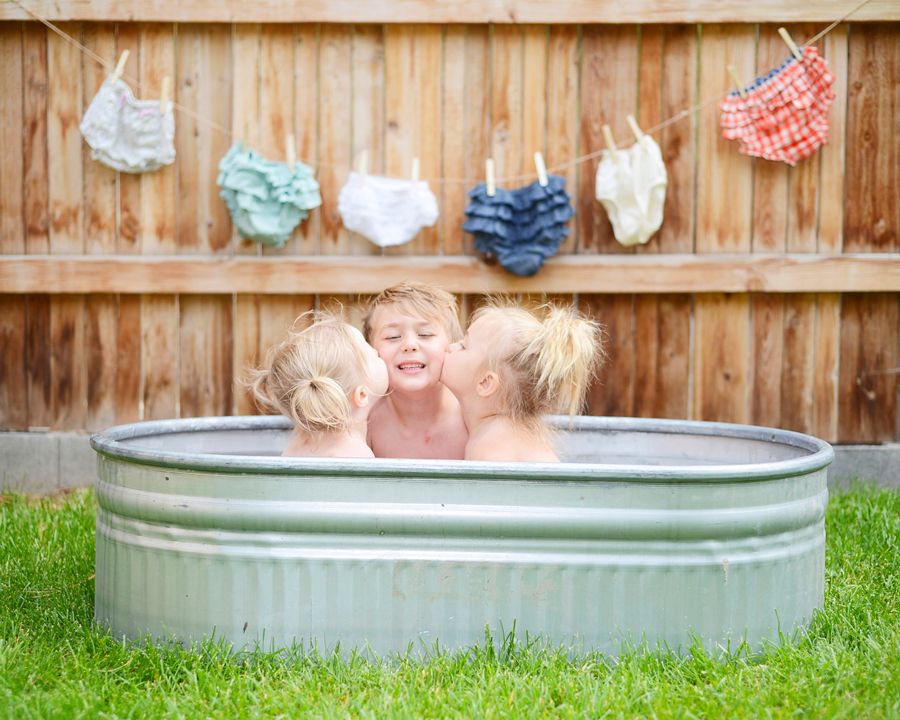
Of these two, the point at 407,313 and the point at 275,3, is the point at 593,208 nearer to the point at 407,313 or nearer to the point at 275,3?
the point at 275,3

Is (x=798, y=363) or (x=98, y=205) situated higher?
(x=98, y=205)

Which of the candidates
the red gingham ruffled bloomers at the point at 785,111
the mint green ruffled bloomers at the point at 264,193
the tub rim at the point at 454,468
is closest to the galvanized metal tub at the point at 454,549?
the tub rim at the point at 454,468

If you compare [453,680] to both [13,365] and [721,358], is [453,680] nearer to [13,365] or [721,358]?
[721,358]

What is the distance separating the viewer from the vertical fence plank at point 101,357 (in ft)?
13.2

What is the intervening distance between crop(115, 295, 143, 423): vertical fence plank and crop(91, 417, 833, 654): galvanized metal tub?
1.92 metres

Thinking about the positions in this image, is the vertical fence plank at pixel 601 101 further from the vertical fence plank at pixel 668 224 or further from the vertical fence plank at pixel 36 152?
the vertical fence plank at pixel 36 152

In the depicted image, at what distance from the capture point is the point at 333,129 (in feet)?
13.1

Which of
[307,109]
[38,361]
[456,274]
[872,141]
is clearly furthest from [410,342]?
[872,141]

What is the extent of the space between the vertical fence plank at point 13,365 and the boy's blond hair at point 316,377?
1888mm

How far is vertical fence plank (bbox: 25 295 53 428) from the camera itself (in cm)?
404

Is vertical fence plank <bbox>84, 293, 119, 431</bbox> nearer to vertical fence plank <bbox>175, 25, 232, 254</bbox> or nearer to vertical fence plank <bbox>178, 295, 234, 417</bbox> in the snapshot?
vertical fence plank <bbox>178, 295, 234, 417</bbox>

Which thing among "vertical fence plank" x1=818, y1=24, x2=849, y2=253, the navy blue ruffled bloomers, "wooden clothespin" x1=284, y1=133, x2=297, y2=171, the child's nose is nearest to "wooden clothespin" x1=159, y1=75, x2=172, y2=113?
"wooden clothespin" x1=284, y1=133, x2=297, y2=171

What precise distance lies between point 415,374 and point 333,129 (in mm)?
1636

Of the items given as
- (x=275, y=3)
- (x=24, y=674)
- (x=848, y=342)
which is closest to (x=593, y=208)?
(x=848, y=342)
